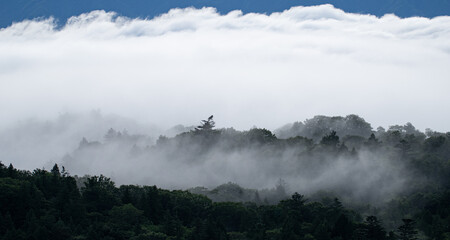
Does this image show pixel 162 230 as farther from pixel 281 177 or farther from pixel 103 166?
pixel 103 166

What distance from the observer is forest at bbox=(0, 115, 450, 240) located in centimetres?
6525

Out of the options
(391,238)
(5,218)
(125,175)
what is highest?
(125,175)

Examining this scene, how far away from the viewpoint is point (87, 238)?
61406 mm

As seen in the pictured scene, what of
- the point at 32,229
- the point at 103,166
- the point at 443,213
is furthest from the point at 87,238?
the point at 103,166

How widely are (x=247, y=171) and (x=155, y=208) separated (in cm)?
3449

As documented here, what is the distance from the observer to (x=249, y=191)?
9344cm

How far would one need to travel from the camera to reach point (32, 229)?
60344 mm

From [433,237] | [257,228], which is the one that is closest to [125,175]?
[257,228]

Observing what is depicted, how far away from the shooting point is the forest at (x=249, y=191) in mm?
65250

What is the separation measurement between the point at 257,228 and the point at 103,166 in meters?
61.1

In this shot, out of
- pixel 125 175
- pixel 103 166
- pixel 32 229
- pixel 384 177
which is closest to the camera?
pixel 32 229

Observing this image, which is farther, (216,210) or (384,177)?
(384,177)

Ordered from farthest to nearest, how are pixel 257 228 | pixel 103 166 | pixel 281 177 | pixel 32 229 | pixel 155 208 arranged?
1. pixel 103 166
2. pixel 281 177
3. pixel 155 208
4. pixel 257 228
5. pixel 32 229

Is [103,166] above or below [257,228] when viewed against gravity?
above
